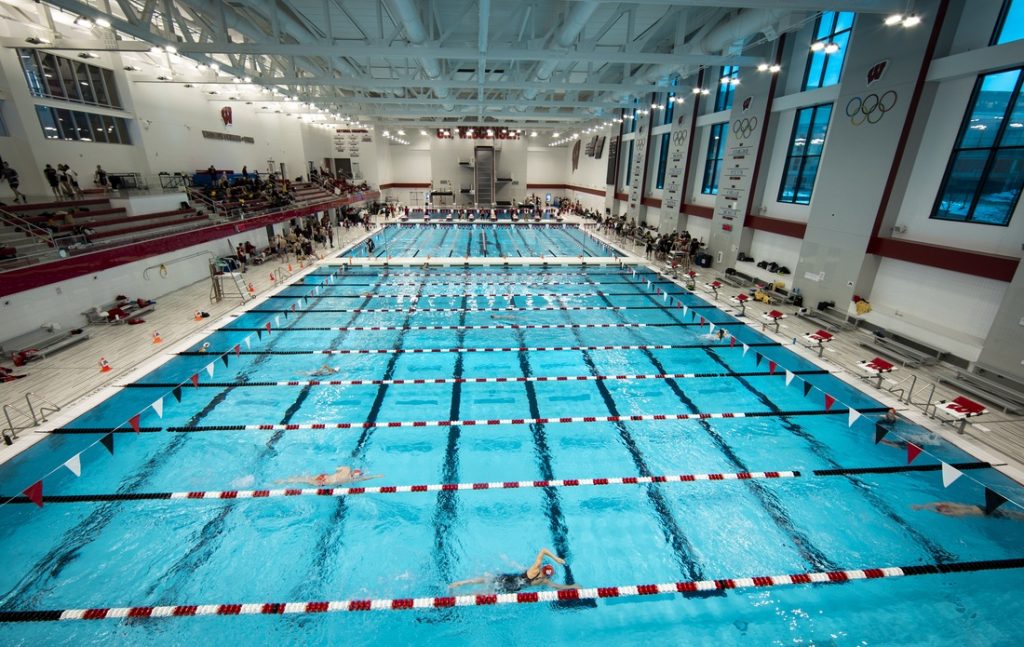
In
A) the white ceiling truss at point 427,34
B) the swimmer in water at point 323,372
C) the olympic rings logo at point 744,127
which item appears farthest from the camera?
the olympic rings logo at point 744,127

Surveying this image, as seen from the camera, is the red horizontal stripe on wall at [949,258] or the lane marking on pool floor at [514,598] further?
the red horizontal stripe on wall at [949,258]

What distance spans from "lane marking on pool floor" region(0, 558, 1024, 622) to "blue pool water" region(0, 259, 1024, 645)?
0.06 m

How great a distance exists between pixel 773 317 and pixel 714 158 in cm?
844

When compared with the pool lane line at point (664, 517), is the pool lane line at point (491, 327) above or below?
above

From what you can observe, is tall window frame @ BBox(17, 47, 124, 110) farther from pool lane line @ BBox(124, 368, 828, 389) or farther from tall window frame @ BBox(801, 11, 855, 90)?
tall window frame @ BBox(801, 11, 855, 90)

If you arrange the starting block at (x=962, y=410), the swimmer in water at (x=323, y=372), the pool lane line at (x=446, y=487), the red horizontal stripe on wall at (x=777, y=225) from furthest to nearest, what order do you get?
1. the red horizontal stripe on wall at (x=777, y=225)
2. the swimmer in water at (x=323, y=372)
3. the starting block at (x=962, y=410)
4. the pool lane line at (x=446, y=487)

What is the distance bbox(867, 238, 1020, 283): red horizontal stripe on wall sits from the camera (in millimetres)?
6531

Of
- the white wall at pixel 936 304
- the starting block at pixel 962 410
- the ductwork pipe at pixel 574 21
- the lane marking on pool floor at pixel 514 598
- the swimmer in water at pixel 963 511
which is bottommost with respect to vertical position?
the lane marking on pool floor at pixel 514 598

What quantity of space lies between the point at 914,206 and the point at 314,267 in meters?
16.4

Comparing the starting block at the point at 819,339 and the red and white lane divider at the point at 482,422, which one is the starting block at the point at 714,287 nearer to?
the starting block at the point at 819,339

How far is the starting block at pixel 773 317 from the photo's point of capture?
9.24m

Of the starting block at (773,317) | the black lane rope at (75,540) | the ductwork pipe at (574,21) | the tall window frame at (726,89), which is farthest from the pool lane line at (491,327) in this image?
the tall window frame at (726,89)

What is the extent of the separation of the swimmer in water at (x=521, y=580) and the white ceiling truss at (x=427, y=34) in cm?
761

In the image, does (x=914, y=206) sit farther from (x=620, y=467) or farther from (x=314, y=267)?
(x=314, y=267)
